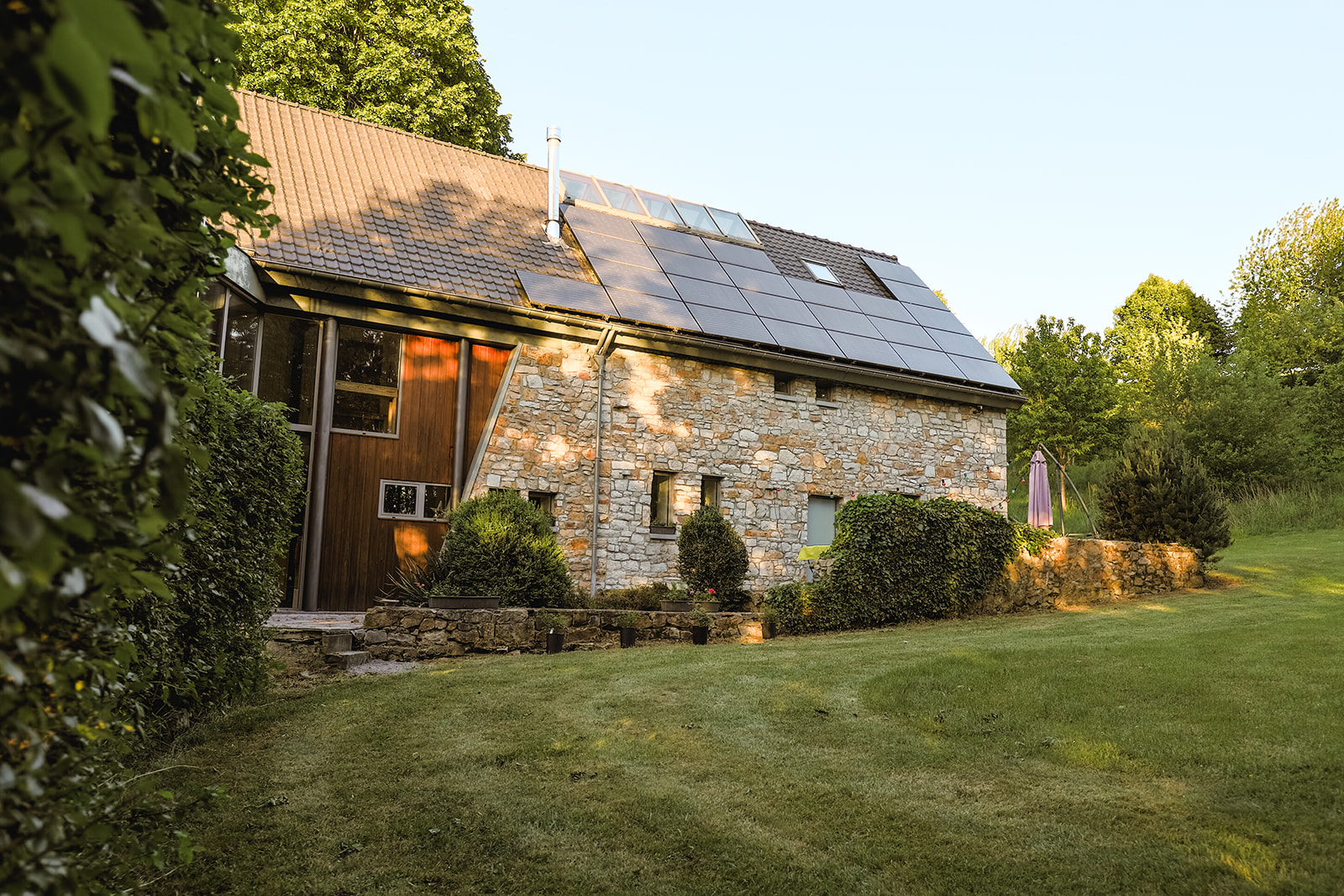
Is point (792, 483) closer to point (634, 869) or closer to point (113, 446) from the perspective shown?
point (634, 869)

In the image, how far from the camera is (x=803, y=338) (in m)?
15.6

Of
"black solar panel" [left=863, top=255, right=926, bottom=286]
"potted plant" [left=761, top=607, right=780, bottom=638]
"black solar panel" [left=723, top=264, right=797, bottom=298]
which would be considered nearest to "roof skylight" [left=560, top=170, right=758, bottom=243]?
"black solar panel" [left=723, top=264, right=797, bottom=298]

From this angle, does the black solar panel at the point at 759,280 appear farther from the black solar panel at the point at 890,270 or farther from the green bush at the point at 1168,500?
the green bush at the point at 1168,500

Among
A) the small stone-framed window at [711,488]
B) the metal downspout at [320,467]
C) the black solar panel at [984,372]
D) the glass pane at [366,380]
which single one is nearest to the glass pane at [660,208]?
the small stone-framed window at [711,488]

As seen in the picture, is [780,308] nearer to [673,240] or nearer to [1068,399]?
[673,240]

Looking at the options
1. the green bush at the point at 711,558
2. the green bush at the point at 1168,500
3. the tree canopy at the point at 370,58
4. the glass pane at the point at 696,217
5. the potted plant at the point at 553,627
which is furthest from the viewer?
the tree canopy at the point at 370,58

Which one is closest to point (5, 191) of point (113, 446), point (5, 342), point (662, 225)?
point (5, 342)

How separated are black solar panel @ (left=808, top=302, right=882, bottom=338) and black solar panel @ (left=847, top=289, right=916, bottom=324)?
0.54 metres

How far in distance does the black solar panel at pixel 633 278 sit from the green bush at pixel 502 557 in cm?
529

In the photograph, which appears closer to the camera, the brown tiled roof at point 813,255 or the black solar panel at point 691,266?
the black solar panel at point 691,266

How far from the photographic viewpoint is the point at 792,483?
599 inches

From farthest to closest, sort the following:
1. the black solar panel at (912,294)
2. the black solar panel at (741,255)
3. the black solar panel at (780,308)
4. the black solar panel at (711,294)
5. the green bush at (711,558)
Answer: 1. the black solar panel at (912,294)
2. the black solar panel at (741,255)
3. the black solar panel at (780,308)
4. the black solar panel at (711,294)
5. the green bush at (711,558)

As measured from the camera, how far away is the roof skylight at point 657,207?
1730cm

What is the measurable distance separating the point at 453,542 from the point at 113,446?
9.51m
